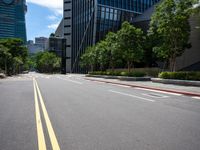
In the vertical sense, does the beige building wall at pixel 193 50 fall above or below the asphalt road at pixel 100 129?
above

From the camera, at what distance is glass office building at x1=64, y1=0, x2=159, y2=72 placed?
82375 mm

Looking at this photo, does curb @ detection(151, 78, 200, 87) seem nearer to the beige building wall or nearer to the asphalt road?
the asphalt road

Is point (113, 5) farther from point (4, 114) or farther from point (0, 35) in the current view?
point (0, 35)

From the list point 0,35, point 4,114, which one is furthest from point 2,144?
point 0,35

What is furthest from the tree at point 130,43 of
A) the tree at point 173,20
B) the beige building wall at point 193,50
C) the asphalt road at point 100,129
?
the asphalt road at point 100,129

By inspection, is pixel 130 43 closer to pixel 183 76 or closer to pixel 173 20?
pixel 173 20

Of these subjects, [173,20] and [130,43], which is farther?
Result: [130,43]

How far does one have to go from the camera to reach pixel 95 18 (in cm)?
8156

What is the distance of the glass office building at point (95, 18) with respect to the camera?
82375 millimetres

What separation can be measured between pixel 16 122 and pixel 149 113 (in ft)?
14.1

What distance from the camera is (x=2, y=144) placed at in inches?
210

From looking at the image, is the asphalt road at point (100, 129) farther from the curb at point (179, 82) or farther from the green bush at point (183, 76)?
the green bush at point (183, 76)

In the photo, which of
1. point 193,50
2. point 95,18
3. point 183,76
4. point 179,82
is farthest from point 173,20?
point 95,18

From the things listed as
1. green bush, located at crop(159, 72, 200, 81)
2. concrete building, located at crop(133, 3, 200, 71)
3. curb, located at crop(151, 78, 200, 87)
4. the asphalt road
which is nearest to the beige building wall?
concrete building, located at crop(133, 3, 200, 71)
